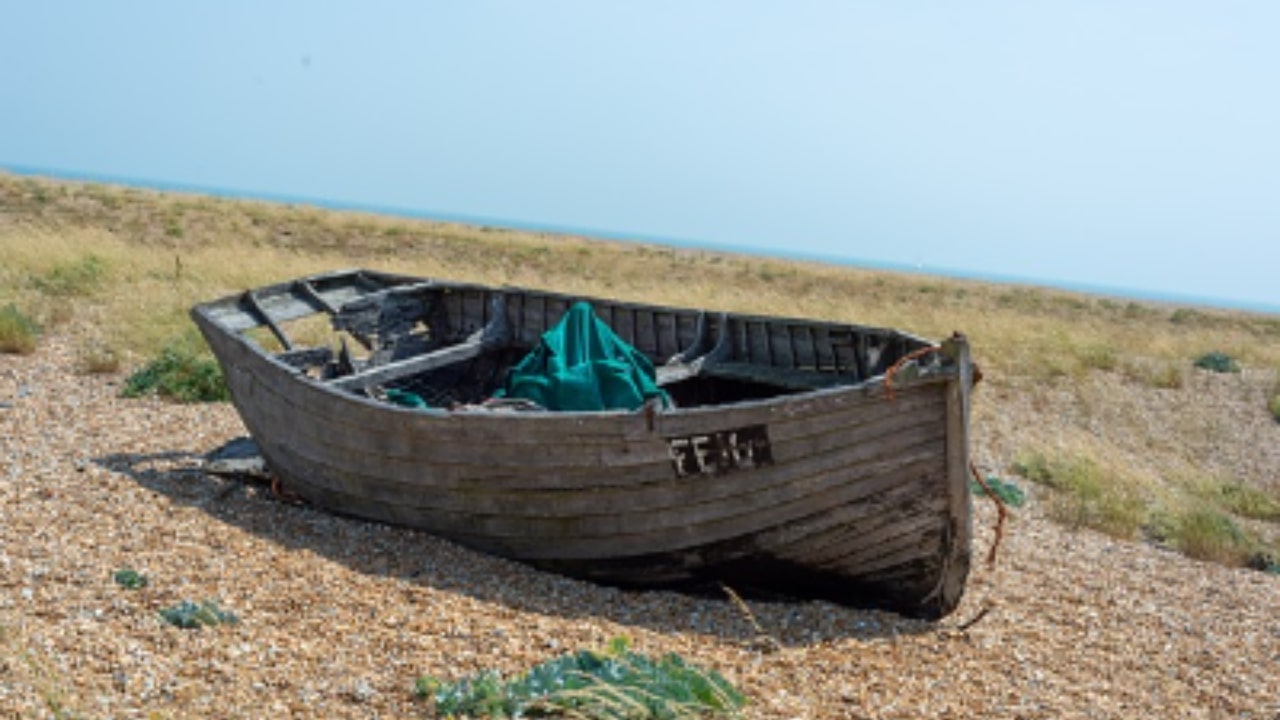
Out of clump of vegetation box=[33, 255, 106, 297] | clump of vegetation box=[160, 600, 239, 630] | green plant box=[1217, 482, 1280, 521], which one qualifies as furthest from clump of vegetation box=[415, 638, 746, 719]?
clump of vegetation box=[33, 255, 106, 297]

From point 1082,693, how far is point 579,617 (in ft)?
9.32

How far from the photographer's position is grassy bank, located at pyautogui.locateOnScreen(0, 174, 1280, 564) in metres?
13.0

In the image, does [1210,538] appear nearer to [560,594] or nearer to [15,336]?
[560,594]

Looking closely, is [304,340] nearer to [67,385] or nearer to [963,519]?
[67,385]

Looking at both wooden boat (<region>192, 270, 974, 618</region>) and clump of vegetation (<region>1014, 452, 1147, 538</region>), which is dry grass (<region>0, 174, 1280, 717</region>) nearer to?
clump of vegetation (<region>1014, 452, 1147, 538</region>)

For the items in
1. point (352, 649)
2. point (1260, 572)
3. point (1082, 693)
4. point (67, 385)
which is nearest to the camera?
point (352, 649)

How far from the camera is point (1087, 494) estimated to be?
1205cm

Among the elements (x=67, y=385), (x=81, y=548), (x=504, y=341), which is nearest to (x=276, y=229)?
(x=67, y=385)

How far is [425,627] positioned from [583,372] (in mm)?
2792

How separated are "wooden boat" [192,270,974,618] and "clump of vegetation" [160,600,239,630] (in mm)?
1764

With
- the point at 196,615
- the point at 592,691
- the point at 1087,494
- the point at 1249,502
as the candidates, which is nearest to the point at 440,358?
the point at 196,615

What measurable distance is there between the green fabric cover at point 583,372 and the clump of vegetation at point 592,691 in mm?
3086

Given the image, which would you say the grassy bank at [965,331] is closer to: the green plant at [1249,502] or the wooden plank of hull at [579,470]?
the green plant at [1249,502]

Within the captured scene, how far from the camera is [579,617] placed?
675 centimetres
